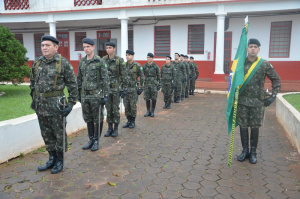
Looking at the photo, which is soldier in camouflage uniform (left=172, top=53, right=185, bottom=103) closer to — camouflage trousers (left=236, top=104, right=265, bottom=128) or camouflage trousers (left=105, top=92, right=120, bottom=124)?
camouflage trousers (left=105, top=92, right=120, bottom=124)

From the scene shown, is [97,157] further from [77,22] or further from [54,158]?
[77,22]

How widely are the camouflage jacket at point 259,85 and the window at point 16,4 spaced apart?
49.8 ft

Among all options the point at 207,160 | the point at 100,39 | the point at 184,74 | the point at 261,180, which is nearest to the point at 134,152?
the point at 207,160

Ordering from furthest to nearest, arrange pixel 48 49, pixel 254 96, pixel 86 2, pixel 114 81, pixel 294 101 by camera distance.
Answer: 1. pixel 86 2
2. pixel 294 101
3. pixel 114 81
4. pixel 254 96
5. pixel 48 49

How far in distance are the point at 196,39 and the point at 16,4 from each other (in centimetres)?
1070

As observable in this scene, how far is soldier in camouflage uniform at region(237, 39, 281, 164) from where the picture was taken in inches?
166

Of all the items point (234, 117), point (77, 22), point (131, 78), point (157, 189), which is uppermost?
point (77, 22)

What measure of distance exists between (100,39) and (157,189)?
14841 millimetres

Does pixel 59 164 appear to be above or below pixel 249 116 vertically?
below

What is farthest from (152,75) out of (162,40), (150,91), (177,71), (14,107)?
(162,40)

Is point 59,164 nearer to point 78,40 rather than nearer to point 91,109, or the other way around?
point 91,109

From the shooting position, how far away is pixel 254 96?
4.27 m

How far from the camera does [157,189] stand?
3.45 meters

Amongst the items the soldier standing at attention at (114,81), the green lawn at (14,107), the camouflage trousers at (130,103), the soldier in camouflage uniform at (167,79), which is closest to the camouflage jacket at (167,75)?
the soldier in camouflage uniform at (167,79)
